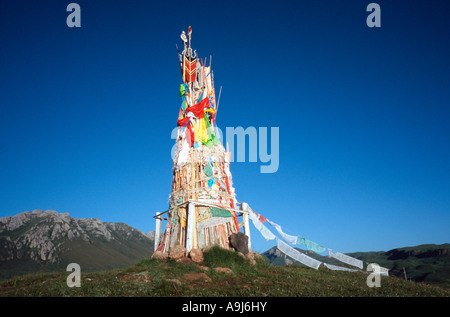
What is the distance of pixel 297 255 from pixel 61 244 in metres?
86.4

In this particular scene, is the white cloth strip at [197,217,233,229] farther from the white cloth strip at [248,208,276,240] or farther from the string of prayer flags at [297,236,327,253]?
the string of prayer flags at [297,236,327,253]

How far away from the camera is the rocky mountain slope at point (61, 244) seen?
69188 millimetres

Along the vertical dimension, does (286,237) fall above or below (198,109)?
below

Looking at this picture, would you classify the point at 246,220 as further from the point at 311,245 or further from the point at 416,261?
the point at 416,261

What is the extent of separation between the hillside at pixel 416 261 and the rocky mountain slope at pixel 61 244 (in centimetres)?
3702

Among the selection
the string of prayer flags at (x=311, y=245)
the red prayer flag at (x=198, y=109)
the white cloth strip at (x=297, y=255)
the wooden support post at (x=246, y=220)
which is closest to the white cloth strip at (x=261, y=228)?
the wooden support post at (x=246, y=220)

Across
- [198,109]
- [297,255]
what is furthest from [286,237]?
[198,109]

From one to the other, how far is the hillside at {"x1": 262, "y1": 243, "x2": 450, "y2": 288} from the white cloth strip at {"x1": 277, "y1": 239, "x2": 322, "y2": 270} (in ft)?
23.3

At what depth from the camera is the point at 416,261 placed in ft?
169

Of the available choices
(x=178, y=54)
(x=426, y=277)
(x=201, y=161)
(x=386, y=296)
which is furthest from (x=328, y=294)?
(x=426, y=277)

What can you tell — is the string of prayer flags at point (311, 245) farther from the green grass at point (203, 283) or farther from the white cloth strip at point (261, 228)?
the green grass at point (203, 283)

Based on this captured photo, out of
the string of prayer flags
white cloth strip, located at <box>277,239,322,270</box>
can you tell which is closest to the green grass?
white cloth strip, located at <box>277,239,322,270</box>
